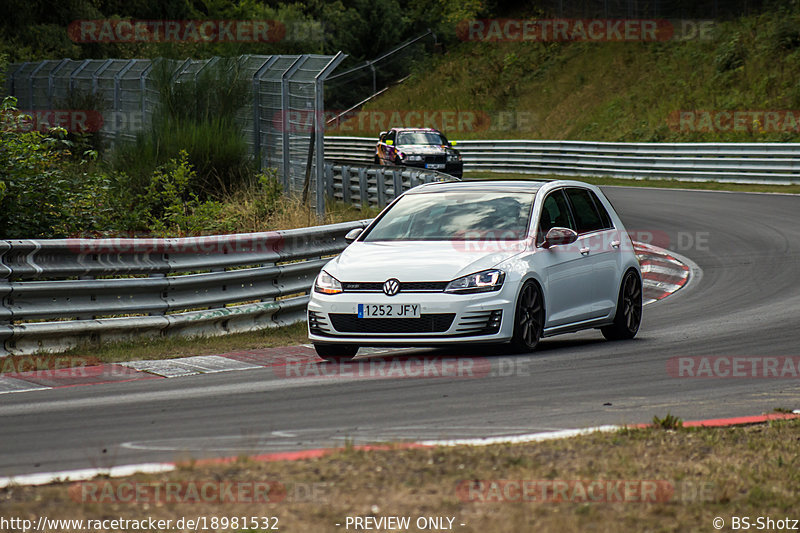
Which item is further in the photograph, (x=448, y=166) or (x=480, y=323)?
(x=448, y=166)

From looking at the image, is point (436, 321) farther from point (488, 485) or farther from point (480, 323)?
point (488, 485)

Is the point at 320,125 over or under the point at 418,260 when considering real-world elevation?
under

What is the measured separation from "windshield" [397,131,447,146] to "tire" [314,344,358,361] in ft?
87.0

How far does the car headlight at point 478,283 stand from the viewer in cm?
998

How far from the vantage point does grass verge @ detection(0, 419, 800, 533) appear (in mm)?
4906

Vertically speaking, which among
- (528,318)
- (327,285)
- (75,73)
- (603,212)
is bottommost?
(75,73)

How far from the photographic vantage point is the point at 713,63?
138ft

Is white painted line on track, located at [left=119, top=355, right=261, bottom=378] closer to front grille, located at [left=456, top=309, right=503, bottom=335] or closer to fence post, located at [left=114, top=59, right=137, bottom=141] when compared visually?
front grille, located at [left=456, top=309, right=503, bottom=335]

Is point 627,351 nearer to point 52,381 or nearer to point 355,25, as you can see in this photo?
point 52,381

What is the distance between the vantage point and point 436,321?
9.91 m

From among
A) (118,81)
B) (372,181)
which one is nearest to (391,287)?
(118,81)

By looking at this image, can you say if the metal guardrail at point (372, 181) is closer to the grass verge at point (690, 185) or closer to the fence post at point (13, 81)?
the grass verge at point (690, 185)

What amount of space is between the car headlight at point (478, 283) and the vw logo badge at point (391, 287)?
0.42 meters

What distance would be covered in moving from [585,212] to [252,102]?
10.9 m
